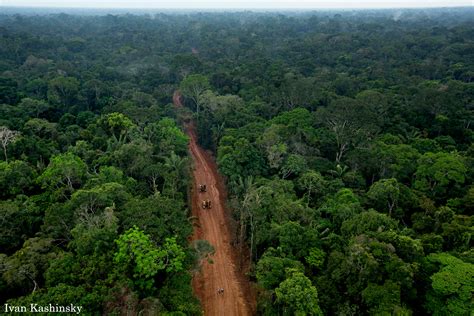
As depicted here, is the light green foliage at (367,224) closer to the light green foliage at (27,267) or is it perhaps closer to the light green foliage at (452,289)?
the light green foliage at (452,289)

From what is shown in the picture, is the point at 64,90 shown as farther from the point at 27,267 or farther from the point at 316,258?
the point at 316,258

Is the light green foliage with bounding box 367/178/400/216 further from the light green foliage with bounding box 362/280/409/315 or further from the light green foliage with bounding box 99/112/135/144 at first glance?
the light green foliage with bounding box 99/112/135/144

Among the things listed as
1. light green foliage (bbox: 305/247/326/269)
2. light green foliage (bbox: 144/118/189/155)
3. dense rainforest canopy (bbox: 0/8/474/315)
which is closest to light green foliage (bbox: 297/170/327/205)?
dense rainforest canopy (bbox: 0/8/474/315)

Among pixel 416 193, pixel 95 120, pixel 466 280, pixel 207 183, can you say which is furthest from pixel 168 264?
pixel 95 120

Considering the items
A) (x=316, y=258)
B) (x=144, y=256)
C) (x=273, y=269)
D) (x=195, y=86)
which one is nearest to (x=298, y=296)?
(x=273, y=269)

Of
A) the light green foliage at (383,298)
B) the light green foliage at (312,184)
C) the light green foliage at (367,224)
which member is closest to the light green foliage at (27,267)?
the light green foliage at (383,298)

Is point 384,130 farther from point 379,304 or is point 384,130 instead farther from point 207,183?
point 379,304
